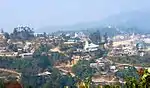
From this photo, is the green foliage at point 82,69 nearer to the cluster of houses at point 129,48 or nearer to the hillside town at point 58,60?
the hillside town at point 58,60

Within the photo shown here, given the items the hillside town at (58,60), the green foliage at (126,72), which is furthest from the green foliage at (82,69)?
the green foliage at (126,72)

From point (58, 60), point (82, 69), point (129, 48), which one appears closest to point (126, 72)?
point (82, 69)

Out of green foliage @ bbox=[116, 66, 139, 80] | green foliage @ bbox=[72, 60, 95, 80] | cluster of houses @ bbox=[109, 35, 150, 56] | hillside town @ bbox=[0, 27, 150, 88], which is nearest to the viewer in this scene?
green foliage @ bbox=[116, 66, 139, 80]

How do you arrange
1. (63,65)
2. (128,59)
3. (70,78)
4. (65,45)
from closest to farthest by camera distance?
(70,78) → (63,65) → (128,59) → (65,45)

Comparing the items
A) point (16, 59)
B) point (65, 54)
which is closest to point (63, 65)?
point (65, 54)

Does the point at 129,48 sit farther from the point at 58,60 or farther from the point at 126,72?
the point at 126,72

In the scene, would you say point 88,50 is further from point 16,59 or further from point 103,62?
point 16,59

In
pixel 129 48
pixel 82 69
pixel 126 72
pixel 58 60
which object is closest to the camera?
pixel 126 72

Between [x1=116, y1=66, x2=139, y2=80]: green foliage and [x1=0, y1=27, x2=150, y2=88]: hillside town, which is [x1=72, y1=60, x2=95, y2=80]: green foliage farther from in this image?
[x1=116, y1=66, x2=139, y2=80]: green foliage

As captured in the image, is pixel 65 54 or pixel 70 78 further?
pixel 65 54

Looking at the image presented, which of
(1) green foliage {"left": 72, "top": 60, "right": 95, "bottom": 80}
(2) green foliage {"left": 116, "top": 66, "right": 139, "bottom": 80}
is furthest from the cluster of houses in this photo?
(2) green foliage {"left": 116, "top": 66, "right": 139, "bottom": 80}

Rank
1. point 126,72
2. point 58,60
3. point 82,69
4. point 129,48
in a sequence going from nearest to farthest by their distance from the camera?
point 126,72 → point 82,69 → point 58,60 → point 129,48
